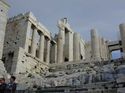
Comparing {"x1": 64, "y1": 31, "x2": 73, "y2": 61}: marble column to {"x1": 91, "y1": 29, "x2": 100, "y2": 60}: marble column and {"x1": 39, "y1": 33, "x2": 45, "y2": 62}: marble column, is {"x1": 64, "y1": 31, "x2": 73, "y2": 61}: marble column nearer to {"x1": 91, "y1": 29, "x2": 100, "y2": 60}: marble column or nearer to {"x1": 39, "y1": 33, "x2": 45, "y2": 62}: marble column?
{"x1": 91, "y1": 29, "x2": 100, "y2": 60}: marble column

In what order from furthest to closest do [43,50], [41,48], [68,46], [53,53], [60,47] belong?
[68,46] → [53,53] → [60,47] → [43,50] → [41,48]

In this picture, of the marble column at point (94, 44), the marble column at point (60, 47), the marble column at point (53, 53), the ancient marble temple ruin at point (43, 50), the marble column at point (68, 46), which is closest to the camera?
the ancient marble temple ruin at point (43, 50)

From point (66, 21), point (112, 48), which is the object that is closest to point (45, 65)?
point (66, 21)

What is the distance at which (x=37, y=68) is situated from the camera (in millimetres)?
32219

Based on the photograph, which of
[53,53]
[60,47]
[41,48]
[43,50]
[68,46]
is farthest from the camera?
[68,46]

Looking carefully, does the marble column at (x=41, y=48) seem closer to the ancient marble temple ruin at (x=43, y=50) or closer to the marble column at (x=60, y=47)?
the ancient marble temple ruin at (x=43, y=50)

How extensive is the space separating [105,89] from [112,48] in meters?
37.0

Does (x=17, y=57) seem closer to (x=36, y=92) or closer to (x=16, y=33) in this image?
(x=16, y=33)

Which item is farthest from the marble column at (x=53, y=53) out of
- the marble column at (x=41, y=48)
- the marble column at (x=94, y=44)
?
the marble column at (x=94, y=44)

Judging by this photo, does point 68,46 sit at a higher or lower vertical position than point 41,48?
higher

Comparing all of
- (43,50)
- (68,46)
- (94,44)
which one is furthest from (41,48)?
(94,44)

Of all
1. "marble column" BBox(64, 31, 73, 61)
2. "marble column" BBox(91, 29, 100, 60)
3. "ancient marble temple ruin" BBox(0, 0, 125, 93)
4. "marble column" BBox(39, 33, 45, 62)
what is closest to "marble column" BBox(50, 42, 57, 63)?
"ancient marble temple ruin" BBox(0, 0, 125, 93)

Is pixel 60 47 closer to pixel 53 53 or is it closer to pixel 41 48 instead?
pixel 53 53

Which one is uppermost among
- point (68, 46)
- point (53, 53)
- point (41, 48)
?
point (68, 46)
